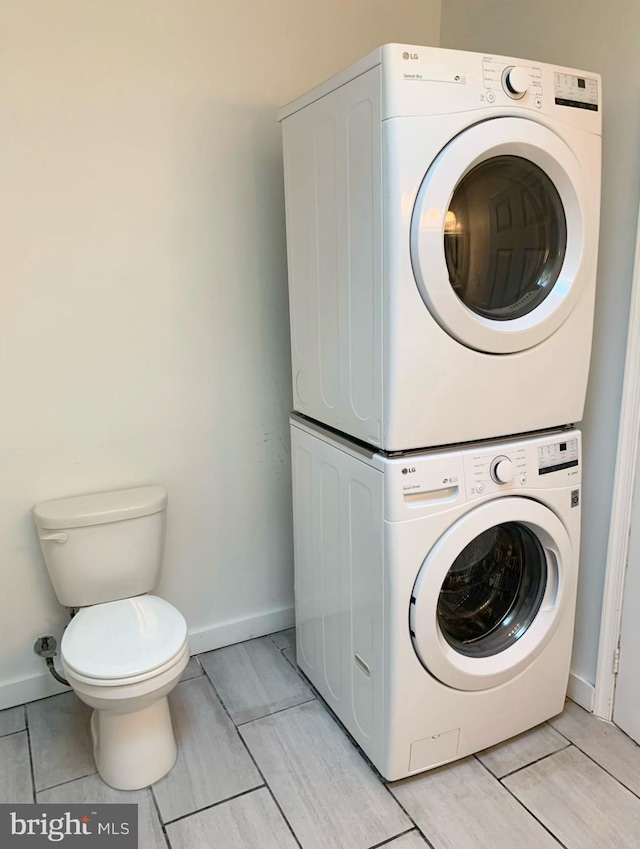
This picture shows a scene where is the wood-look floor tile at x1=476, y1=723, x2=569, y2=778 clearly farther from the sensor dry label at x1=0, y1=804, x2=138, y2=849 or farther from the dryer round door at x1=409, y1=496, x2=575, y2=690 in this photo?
the sensor dry label at x1=0, y1=804, x2=138, y2=849

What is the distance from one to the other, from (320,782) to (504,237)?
4.76 ft

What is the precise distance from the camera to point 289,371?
216 cm

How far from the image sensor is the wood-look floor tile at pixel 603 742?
1669 millimetres

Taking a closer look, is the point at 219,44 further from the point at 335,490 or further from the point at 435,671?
the point at 435,671

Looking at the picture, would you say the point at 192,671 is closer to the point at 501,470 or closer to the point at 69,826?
the point at 69,826

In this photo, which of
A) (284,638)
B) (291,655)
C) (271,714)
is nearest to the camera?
(271,714)

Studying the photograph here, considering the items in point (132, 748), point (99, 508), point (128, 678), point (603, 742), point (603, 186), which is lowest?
point (603, 742)

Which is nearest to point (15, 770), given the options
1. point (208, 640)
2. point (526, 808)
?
point (208, 640)

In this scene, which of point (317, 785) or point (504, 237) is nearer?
point (504, 237)

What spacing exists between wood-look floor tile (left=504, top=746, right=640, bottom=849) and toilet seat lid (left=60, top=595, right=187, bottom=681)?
3.15 ft

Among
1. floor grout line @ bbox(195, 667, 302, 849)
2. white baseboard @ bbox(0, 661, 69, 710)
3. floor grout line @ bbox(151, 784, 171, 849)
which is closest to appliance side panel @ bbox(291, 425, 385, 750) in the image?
floor grout line @ bbox(195, 667, 302, 849)

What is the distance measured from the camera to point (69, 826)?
151cm

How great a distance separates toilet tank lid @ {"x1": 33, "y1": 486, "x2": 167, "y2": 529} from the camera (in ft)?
5.78

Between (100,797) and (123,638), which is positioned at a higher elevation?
(123,638)
